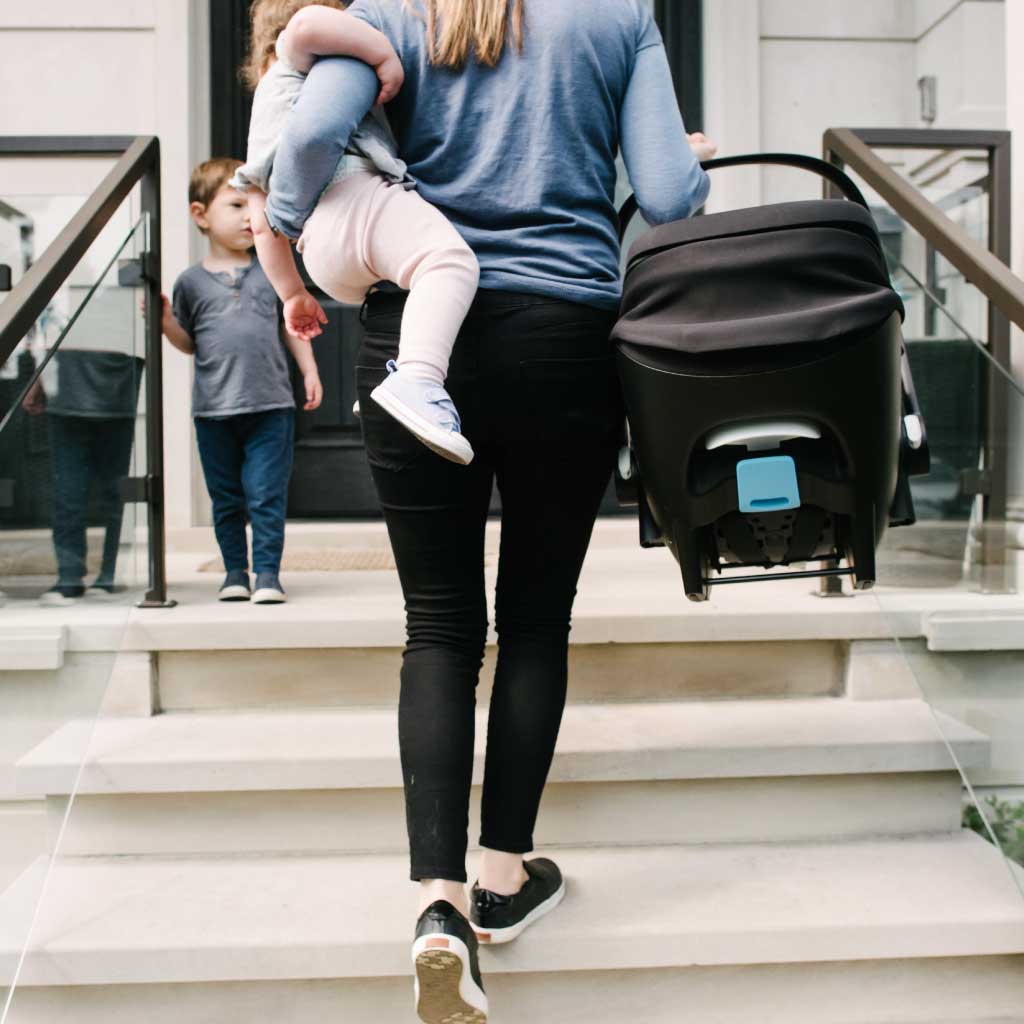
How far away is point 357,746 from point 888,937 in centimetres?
99

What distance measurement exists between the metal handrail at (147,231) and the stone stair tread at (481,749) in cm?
53

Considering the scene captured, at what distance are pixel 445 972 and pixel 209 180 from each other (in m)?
2.22

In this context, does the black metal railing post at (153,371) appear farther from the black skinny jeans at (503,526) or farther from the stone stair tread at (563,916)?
the black skinny jeans at (503,526)

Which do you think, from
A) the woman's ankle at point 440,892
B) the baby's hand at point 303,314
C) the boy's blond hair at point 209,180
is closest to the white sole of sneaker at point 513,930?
the woman's ankle at point 440,892

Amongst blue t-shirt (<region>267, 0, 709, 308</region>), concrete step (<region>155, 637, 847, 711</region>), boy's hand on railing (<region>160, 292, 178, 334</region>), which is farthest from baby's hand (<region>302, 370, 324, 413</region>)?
blue t-shirt (<region>267, 0, 709, 308</region>)

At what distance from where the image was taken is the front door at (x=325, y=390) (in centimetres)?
387

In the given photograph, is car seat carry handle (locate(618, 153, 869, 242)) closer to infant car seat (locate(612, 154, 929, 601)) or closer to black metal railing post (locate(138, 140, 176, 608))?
infant car seat (locate(612, 154, 929, 601))

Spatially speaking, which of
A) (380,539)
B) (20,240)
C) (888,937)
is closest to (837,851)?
(888,937)

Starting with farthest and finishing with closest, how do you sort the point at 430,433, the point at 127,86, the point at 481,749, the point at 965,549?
the point at 127,86, the point at 965,549, the point at 481,749, the point at 430,433

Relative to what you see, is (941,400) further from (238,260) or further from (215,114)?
(215,114)

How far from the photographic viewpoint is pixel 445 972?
131cm

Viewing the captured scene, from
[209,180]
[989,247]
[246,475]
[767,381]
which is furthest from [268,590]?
[989,247]

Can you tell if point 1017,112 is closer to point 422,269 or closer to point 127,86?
point 422,269

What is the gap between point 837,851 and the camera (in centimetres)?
189
